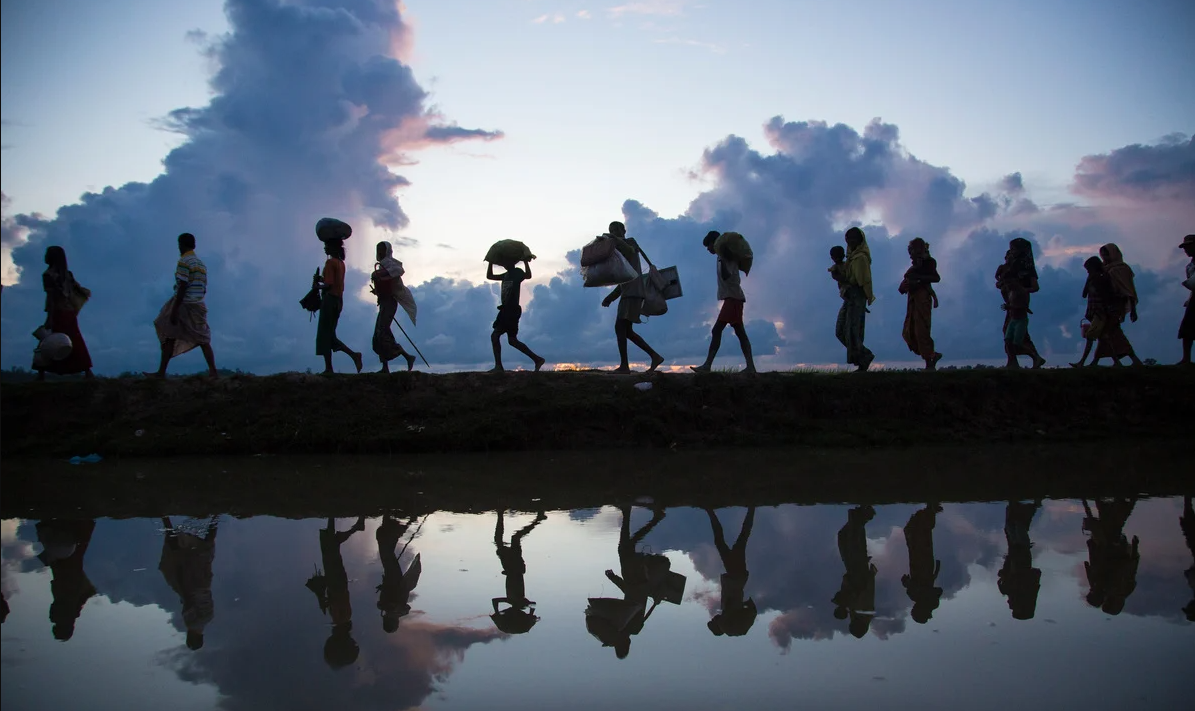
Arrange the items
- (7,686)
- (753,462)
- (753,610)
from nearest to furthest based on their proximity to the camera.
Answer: (7,686) < (753,610) < (753,462)

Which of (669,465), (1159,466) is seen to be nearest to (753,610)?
(669,465)

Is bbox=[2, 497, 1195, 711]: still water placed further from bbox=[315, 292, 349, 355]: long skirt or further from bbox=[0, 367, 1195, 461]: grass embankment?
bbox=[315, 292, 349, 355]: long skirt

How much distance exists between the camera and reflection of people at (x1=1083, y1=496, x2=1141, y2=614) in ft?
12.9

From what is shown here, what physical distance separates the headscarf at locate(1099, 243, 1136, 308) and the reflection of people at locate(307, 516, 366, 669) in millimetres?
12275

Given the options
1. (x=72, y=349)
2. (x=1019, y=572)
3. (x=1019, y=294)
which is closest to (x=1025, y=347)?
(x=1019, y=294)

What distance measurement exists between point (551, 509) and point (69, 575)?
3082 millimetres

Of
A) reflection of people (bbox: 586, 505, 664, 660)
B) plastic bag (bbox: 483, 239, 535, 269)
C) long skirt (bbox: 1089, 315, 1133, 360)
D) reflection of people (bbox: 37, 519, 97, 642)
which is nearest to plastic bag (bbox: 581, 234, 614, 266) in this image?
plastic bag (bbox: 483, 239, 535, 269)

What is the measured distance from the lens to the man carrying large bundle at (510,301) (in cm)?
1169

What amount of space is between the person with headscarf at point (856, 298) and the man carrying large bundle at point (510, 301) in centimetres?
450

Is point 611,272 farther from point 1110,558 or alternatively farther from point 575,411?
point 1110,558

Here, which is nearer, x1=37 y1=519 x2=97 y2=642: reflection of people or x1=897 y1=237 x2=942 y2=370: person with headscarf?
x1=37 y1=519 x2=97 y2=642: reflection of people

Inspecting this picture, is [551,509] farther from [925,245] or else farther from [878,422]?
[925,245]

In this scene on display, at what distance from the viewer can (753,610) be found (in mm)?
3752

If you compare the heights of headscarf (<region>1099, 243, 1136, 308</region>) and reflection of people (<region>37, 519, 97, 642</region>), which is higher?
headscarf (<region>1099, 243, 1136, 308</region>)
